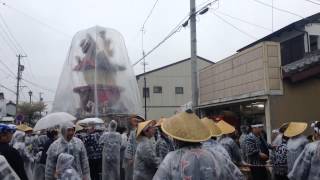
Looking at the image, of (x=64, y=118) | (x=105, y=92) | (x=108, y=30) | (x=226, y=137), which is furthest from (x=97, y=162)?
(x=108, y=30)

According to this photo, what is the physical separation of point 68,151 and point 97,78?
42.6 feet

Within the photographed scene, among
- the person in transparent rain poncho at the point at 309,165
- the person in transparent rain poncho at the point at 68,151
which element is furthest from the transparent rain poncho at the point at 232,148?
the person in transparent rain poncho at the point at 68,151

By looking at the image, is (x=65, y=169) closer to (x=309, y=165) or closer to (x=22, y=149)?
(x=309, y=165)

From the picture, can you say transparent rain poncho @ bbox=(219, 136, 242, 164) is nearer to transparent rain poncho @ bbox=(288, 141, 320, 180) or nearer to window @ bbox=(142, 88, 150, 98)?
transparent rain poncho @ bbox=(288, 141, 320, 180)

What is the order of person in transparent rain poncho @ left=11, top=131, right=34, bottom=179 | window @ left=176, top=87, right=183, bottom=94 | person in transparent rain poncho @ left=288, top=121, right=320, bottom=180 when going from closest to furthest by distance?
person in transparent rain poncho @ left=288, top=121, right=320, bottom=180, person in transparent rain poncho @ left=11, top=131, right=34, bottom=179, window @ left=176, top=87, right=183, bottom=94

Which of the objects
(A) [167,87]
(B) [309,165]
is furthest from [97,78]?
(A) [167,87]

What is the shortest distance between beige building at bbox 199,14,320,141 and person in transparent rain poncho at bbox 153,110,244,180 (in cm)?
935

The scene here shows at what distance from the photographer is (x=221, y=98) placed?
20.2 metres

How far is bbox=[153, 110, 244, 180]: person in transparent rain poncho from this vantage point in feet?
14.3

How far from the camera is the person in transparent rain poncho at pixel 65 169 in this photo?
278 inches

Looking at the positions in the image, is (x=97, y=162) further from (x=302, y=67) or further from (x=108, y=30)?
(x=108, y=30)

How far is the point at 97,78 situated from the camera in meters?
20.6

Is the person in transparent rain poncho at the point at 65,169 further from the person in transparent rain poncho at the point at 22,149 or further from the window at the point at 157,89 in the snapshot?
the window at the point at 157,89

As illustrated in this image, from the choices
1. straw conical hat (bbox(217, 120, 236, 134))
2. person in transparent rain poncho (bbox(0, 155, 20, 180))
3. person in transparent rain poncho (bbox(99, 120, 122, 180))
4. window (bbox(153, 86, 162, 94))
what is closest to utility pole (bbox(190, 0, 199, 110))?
person in transparent rain poncho (bbox(99, 120, 122, 180))
